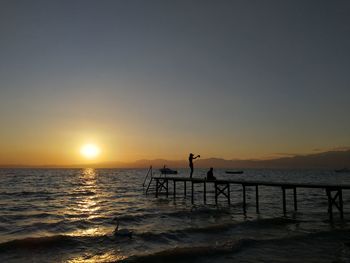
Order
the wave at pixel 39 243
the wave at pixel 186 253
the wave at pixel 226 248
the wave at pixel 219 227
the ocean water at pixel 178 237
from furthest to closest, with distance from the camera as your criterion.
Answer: the wave at pixel 219 227 → the wave at pixel 39 243 → the ocean water at pixel 178 237 → the wave at pixel 226 248 → the wave at pixel 186 253

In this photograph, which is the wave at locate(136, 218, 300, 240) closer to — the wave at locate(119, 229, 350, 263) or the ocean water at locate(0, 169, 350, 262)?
the ocean water at locate(0, 169, 350, 262)

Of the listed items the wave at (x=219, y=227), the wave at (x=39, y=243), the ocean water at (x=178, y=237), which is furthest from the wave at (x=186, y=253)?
the wave at (x=39, y=243)

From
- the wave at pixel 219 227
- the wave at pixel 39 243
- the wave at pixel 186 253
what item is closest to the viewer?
the wave at pixel 186 253

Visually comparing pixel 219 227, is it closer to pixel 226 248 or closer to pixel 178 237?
pixel 178 237

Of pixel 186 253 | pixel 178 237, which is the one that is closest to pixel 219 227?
pixel 178 237

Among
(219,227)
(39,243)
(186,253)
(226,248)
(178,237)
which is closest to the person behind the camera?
(186,253)

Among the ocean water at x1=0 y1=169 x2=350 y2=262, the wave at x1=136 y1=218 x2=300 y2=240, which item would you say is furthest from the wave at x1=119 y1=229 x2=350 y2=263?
the wave at x1=136 y1=218 x2=300 y2=240

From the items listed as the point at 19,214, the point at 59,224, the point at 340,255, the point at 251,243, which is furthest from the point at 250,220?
the point at 19,214

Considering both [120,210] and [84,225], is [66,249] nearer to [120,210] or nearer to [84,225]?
[84,225]

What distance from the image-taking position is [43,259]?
49.7ft

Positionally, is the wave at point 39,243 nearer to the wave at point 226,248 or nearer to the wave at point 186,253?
the wave at point 186,253

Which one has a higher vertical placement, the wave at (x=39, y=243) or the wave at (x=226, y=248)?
the wave at (x=226, y=248)

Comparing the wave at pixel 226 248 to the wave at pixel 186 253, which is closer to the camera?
the wave at pixel 186 253

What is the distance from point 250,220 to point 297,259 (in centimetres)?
1025
